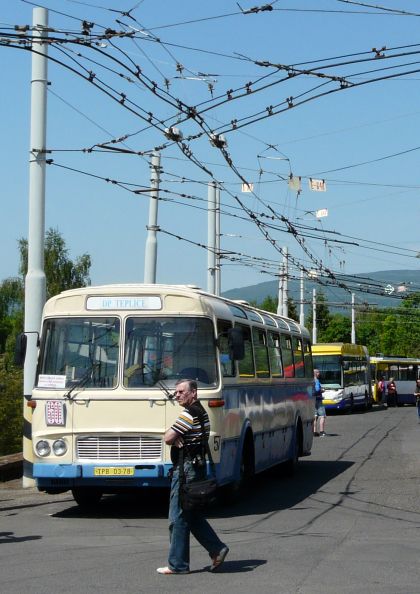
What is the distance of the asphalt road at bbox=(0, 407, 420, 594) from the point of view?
905 cm

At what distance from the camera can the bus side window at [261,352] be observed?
674 inches

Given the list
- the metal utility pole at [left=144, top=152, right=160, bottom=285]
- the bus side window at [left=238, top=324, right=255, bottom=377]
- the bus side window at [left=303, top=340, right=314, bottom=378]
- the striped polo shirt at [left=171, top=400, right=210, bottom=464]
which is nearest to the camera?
the striped polo shirt at [left=171, top=400, right=210, bottom=464]

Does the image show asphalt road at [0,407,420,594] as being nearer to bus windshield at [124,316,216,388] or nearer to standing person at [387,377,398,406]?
bus windshield at [124,316,216,388]

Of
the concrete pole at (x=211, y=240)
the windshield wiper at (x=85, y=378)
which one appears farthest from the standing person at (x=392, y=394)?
the windshield wiper at (x=85, y=378)

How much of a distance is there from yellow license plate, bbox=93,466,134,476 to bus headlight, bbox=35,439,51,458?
26.9 inches

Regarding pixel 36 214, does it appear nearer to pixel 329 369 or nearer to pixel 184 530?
pixel 184 530

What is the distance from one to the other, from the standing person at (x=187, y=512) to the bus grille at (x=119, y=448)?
12.7 ft

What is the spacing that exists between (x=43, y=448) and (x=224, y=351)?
2555 mm

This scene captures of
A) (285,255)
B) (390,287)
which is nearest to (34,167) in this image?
(285,255)

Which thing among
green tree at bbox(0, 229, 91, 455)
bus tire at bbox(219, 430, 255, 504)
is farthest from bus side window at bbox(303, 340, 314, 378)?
green tree at bbox(0, 229, 91, 455)

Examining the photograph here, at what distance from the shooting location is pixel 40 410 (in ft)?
45.8

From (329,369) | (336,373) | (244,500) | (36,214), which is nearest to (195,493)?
(244,500)

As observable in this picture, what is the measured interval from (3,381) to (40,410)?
17421 millimetres

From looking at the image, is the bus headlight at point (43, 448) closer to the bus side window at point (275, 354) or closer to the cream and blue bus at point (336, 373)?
the bus side window at point (275, 354)
